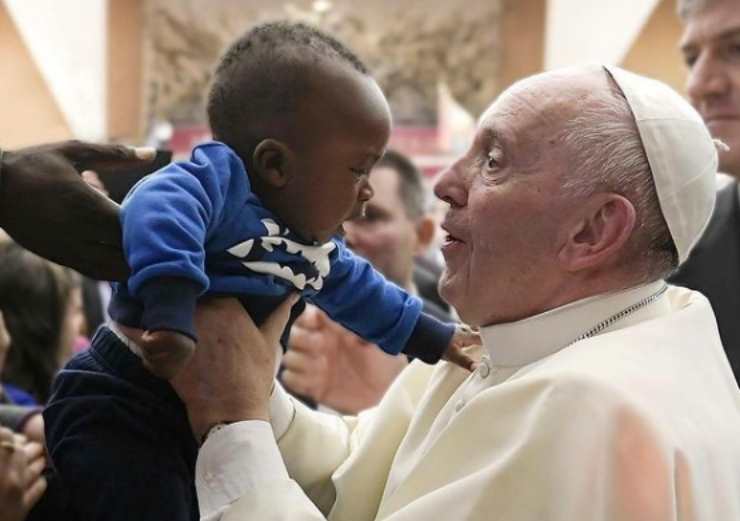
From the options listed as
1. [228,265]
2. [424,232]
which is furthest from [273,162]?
[424,232]

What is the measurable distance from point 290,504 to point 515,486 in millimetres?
315

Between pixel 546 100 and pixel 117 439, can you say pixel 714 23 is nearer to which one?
pixel 546 100

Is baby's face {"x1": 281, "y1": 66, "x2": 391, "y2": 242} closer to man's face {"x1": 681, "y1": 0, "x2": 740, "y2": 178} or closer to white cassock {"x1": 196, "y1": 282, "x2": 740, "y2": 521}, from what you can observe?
white cassock {"x1": 196, "y1": 282, "x2": 740, "y2": 521}

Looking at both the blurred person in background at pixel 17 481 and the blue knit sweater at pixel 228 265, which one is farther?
the blurred person in background at pixel 17 481

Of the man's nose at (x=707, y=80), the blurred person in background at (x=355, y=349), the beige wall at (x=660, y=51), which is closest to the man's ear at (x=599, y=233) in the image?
the man's nose at (x=707, y=80)

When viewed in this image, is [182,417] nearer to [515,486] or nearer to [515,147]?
[515,486]

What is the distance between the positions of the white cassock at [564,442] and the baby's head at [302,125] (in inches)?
12.6

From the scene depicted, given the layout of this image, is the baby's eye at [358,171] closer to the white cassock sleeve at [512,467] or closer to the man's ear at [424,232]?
the white cassock sleeve at [512,467]

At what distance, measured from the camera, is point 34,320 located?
3188mm

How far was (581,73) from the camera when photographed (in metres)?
1.69

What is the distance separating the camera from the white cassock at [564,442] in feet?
4.50

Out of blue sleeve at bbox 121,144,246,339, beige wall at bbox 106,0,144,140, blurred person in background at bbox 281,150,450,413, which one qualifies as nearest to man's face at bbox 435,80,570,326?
blue sleeve at bbox 121,144,246,339

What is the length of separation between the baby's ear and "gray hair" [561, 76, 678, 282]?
414mm

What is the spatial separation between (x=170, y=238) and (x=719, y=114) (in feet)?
5.32
